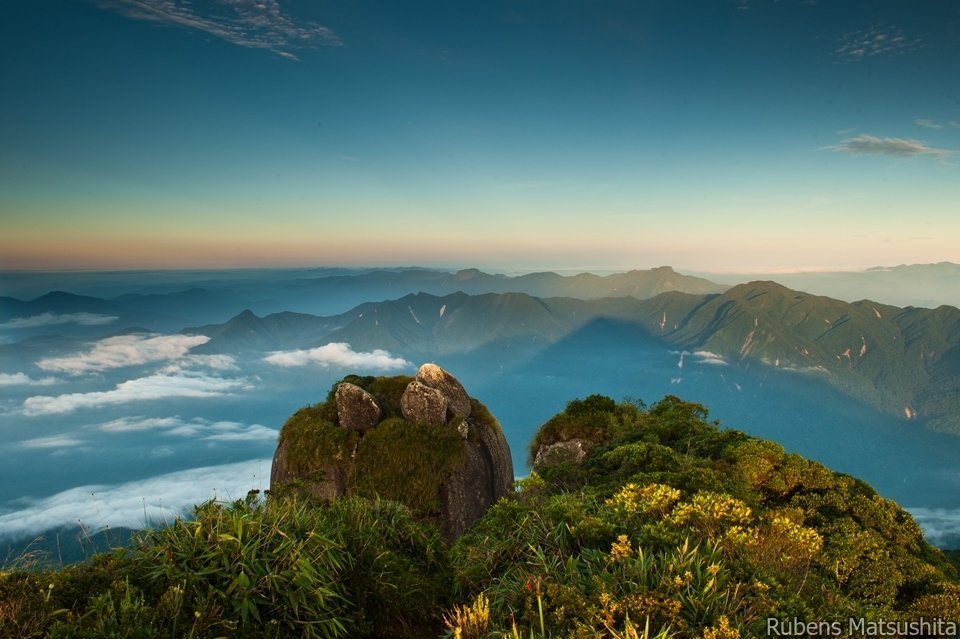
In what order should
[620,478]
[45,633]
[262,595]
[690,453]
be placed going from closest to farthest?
[45,633]
[262,595]
[620,478]
[690,453]

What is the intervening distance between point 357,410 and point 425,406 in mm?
2693

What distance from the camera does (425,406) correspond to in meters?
20.2

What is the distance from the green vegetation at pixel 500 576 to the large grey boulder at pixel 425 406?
913 cm

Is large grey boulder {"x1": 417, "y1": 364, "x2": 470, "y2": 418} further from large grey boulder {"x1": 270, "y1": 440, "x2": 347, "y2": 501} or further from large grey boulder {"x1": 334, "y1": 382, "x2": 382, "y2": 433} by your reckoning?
large grey boulder {"x1": 270, "y1": 440, "x2": 347, "y2": 501}

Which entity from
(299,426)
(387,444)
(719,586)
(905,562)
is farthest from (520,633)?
(299,426)

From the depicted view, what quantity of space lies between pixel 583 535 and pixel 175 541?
19.9 ft

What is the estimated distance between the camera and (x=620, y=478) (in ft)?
45.7

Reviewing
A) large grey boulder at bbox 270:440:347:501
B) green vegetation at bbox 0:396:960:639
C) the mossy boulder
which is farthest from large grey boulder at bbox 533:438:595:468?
green vegetation at bbox 0:396:960:639

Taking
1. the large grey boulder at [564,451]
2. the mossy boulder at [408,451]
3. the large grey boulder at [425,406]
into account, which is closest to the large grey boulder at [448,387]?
the mossy boulder at [408,451]

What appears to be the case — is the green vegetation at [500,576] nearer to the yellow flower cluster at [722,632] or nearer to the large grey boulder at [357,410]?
the yellow flower cluster at [722,632]

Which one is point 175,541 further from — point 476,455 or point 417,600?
point 476,455

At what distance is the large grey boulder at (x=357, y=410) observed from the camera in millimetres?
20156

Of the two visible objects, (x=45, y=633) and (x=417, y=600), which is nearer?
(x=45, y=633)

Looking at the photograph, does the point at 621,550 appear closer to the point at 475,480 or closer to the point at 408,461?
the point at 408,461
